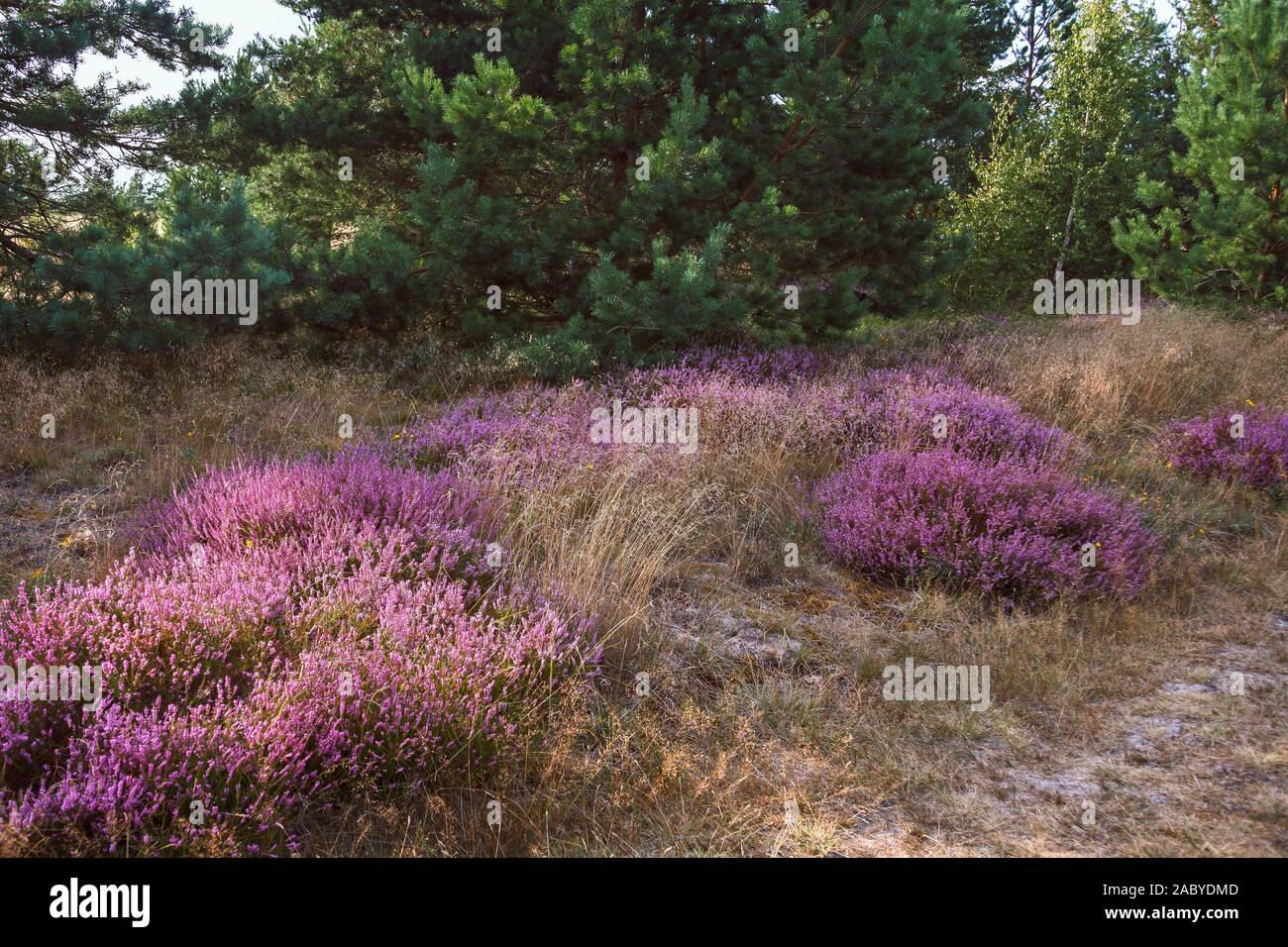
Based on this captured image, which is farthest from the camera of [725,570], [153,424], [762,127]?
[762,127]

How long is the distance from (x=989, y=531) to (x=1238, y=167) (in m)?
11.5

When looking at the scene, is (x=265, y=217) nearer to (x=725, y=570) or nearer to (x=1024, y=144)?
(x=725, y=570)

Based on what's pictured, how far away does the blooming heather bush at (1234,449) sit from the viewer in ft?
19.5

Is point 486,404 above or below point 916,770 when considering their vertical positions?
above

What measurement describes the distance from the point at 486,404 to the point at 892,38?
5391 mm

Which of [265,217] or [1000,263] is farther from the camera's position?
[1000,263]

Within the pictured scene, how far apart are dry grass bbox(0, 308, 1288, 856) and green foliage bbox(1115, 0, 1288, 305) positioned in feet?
26.5

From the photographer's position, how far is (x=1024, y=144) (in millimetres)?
16281

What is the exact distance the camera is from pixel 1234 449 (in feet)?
→ 20.5

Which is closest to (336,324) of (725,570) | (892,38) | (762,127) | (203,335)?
(203,335)

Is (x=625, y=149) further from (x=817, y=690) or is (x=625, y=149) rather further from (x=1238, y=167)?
(x=1238, y=167)

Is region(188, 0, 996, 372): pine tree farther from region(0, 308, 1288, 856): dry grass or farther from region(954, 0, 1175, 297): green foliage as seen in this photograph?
region(954, 0, 1175, 297): green foliage

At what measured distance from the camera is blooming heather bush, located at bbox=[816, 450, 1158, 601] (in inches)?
168

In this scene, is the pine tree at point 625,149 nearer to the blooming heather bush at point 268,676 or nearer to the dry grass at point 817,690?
the dry grass at point 817,690
